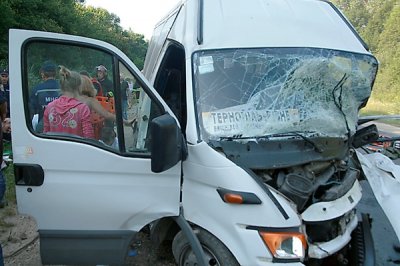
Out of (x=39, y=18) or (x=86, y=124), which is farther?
(x=39, y=18)

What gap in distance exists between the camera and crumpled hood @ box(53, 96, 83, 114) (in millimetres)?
2824

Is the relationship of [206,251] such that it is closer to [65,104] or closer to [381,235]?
[65,104]

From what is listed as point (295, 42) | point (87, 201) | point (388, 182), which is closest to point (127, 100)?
point (87, 201)

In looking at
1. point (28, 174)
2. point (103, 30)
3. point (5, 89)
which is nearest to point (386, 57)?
point (103, 30)

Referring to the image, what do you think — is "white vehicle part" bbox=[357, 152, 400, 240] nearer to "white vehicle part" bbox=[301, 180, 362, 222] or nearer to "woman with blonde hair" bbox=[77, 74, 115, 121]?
"white vehicle part" bbox=[301, 180, 362, 222]

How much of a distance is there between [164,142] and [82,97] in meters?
0.86

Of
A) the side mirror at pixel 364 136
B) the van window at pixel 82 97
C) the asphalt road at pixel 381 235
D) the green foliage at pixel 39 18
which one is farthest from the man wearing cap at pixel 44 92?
the green foliage at pixel 39 18

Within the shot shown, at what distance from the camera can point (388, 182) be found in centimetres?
323

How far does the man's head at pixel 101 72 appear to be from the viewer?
2.80m

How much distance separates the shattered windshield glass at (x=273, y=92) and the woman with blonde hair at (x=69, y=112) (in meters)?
0.84

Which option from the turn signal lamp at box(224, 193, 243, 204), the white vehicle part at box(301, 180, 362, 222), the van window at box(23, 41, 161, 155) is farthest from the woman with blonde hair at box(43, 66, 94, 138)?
the white vehicle part at box(301, 180, 362, 222)

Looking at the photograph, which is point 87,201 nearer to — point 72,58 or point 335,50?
point 72,58

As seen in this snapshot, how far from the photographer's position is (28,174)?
2.76 metres

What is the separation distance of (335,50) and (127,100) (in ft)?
5.95
